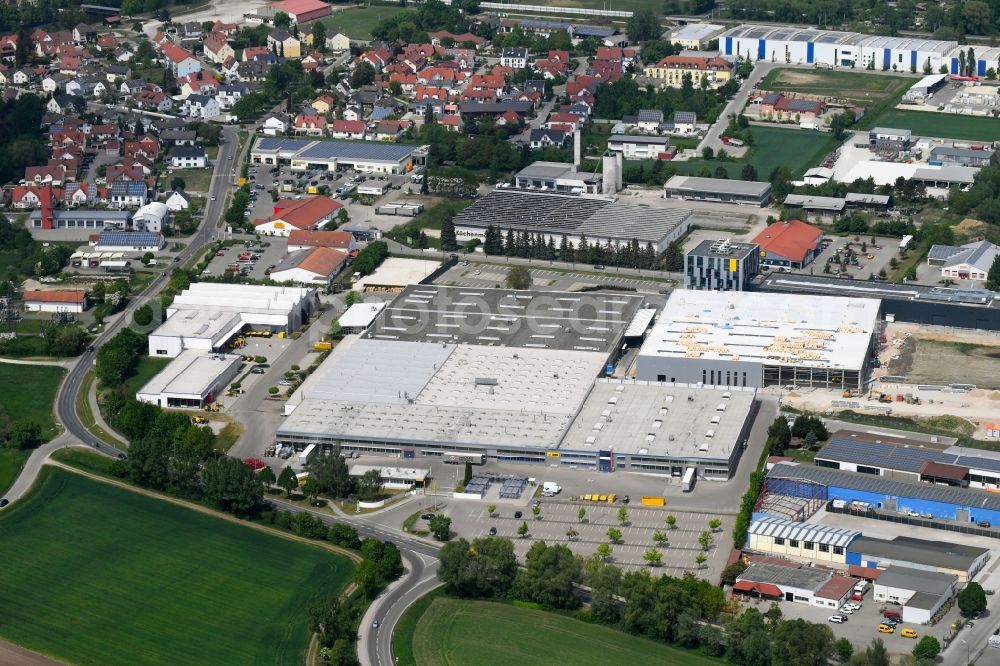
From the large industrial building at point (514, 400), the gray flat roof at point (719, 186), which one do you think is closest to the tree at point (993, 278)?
the gray flat roof at point (719, 186)

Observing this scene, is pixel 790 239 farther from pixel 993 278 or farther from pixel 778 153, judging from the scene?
pixel 778 153

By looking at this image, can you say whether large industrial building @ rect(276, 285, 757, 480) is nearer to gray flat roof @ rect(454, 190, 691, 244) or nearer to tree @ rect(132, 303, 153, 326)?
tree @ rect(132, 303, 153, 326)

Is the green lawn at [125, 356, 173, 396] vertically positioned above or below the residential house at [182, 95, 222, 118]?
below

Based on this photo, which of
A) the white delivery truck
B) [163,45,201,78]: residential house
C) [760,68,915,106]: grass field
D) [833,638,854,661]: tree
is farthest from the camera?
[163,45,201,78]: residential house

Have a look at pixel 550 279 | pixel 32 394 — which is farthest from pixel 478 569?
pixel 550 279

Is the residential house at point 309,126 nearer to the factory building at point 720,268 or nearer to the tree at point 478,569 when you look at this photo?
the factory building at point 720,268

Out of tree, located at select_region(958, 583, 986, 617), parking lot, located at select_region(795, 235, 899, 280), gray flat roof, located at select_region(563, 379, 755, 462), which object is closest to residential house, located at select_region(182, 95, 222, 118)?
parking lot, located at select_region(795, 235, 899, 280)

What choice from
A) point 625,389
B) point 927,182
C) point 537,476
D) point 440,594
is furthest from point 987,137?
point 440,594
